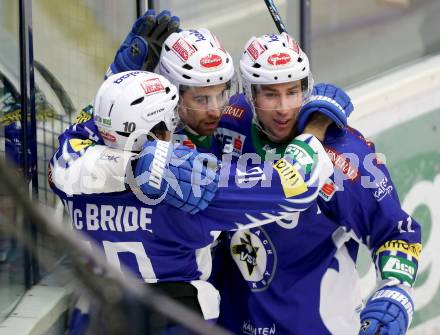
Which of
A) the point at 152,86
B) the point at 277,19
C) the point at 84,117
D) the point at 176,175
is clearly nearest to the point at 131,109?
the point at 152,86

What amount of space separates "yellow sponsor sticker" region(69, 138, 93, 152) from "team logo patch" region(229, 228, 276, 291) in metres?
0.56

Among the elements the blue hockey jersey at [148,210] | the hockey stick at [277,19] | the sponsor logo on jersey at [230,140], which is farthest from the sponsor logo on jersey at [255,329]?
the hockey stick at [277,19]

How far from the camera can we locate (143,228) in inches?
112

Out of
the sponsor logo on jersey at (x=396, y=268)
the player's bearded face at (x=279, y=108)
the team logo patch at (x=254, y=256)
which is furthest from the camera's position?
the team logo patch at (x=254, y=256)

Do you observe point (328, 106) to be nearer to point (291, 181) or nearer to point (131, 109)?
point (291, 181)

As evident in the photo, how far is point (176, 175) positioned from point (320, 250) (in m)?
0.70

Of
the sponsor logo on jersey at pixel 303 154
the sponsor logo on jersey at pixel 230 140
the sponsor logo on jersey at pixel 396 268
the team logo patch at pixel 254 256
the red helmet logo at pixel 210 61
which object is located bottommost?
the team logo patch at pixel 254 256

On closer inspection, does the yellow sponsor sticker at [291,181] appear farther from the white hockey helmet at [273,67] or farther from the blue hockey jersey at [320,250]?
the white hockey helmet at [273,67]

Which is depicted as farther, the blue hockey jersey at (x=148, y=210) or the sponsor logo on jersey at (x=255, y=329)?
the sponsor logo on jersey at (x=255, y=329)

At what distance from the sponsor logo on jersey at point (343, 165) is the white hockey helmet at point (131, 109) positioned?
0.47 meters

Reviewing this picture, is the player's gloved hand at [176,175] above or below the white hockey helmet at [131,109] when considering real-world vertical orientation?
below

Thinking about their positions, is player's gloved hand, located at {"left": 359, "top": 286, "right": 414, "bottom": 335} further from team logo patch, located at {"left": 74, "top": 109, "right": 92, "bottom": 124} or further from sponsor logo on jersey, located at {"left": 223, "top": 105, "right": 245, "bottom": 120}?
team logo patch, located at {"left": 74, "top": 109, "right": 92, "bottom": 124}

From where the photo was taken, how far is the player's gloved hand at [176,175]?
8.81 feet

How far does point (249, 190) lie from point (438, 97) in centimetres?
238
